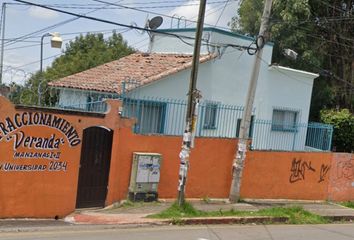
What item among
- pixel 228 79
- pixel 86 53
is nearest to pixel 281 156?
pixel 228 79

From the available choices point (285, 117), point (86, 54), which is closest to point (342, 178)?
point (285, 117)

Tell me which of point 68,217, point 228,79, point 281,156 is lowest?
point 68,217

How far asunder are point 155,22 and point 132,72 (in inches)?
114

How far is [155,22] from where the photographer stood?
69.4 feet

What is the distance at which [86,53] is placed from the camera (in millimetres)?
43688

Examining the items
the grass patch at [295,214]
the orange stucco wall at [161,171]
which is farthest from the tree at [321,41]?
the grass patch at [295,214]

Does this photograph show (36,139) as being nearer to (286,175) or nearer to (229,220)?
(229,220)

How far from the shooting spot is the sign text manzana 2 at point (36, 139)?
11625 millimetres

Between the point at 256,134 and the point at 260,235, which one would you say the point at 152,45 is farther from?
the point at 260,235

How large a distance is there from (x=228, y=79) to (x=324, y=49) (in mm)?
9433

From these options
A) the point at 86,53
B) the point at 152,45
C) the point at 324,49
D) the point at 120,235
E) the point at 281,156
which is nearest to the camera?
the point at 120,235

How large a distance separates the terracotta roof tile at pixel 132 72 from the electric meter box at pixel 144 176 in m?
3.23

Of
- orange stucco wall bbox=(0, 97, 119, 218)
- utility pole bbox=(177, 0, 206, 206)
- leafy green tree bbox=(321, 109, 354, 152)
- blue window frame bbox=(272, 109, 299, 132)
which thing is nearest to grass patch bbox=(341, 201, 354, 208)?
leafy green tree bbox=(321, 109, 354, 152)

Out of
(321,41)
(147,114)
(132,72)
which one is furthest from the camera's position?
(321,41)
